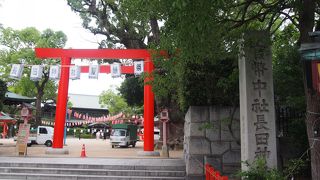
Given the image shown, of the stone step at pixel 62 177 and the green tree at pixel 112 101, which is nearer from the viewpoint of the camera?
the stone step at pixel 62 177

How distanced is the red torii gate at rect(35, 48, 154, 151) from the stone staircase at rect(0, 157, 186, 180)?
16.2ft

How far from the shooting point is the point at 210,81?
9.51 meters

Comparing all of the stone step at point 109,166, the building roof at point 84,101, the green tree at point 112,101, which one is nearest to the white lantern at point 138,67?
the stone step at point 109,166

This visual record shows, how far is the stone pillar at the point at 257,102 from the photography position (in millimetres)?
6820

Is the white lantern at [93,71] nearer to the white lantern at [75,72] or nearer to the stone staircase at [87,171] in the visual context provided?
the white lantern at [75,72]

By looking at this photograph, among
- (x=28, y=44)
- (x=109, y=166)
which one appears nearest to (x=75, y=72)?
(x=109, y=166)

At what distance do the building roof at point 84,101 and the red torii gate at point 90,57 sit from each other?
45.2 meters

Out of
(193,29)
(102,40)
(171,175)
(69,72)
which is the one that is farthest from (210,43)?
(102,40)

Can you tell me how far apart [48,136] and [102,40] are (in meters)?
10.4

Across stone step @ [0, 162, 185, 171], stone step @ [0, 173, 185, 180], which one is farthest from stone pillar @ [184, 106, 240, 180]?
stone step @ [0, 162, 185, 171]

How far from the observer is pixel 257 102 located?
6898 mm

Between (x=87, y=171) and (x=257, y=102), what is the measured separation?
23.0 feet

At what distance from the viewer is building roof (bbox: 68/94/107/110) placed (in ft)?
210

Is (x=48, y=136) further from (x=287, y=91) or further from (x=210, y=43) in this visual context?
(x=210, y=43)
